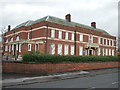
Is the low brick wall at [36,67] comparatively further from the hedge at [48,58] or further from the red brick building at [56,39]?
the red brick building at [56,39]

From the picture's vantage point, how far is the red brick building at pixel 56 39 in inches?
1107

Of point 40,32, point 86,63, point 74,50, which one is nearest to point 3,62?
point 86,63

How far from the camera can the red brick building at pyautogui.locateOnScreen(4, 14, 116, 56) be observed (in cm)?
2811

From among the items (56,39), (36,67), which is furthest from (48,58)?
(56,39)

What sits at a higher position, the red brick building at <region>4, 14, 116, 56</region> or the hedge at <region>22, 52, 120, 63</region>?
the red brick building at <region>4, 14, 116, 56</region>

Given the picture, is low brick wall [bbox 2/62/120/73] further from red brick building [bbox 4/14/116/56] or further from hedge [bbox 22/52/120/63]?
red brick building [bbox 4/14/116/56]

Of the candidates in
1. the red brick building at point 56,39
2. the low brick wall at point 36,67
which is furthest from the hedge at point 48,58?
the red brick building at point 56,39

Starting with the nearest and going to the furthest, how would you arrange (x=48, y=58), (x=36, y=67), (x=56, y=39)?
(x=36, y=67) < (x=48, y=58) < (x=56, y=39)

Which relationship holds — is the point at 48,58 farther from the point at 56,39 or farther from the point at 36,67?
the point at 56,39

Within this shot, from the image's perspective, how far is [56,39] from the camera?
29469mm

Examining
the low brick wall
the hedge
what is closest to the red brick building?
the hedge

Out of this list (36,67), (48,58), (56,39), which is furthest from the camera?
(56,39)

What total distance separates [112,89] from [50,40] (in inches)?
816

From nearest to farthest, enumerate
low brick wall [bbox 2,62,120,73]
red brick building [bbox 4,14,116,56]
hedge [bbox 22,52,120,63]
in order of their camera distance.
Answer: low brick wall [bbox 2,62,120,73], hedge [bbox 22,52,120,63], red brick building [bbox 4,14,116,56]
